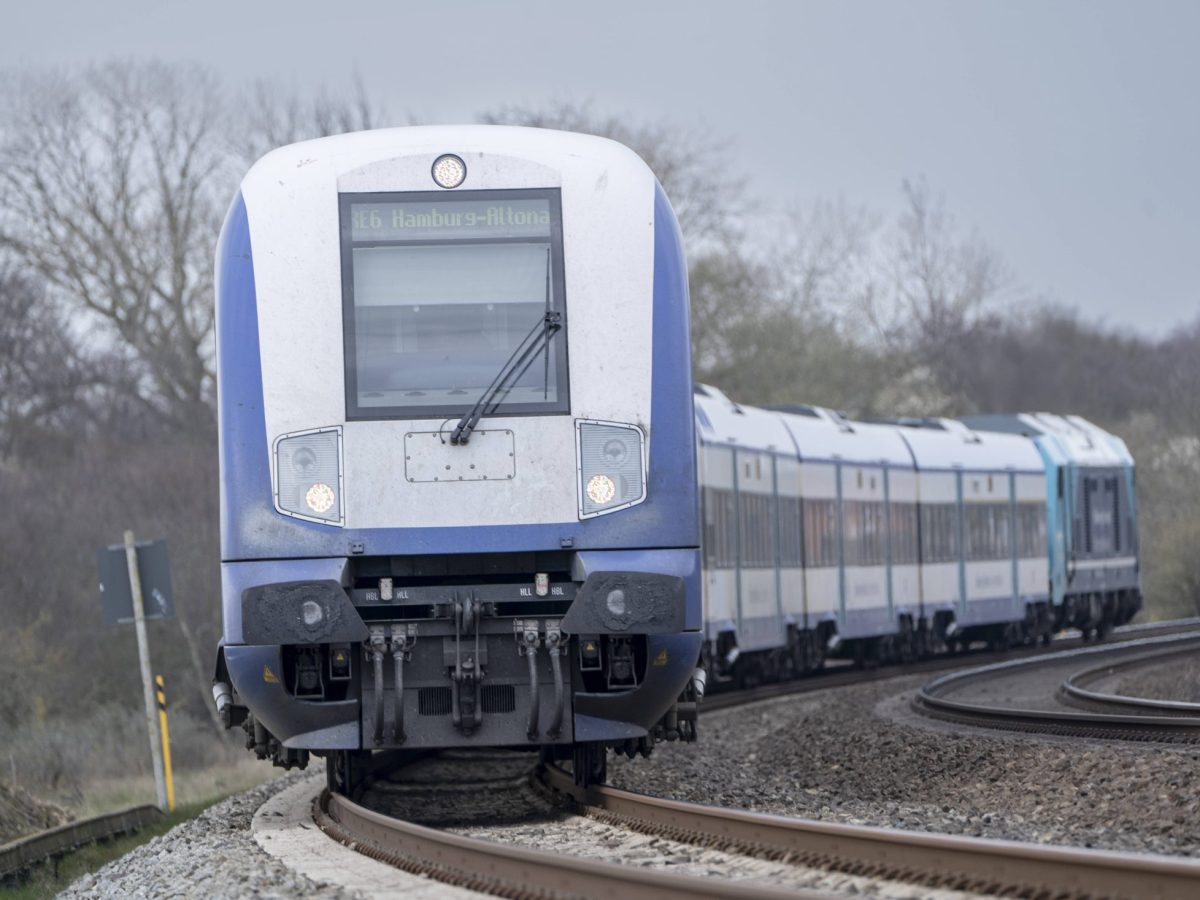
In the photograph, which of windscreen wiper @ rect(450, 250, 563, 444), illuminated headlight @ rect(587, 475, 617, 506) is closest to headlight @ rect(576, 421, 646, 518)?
illuminated headlight @ rect(587, 475, 617, 506)

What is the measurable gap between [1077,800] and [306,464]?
4.37 m

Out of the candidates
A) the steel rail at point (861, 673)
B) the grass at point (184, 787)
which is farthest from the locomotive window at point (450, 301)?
the steel rail at point (861, 673)

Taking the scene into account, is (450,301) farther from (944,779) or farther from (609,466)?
(944,779)

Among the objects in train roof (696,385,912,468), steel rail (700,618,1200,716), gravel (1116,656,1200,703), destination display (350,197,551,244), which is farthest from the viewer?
steel rail (700,618,1200,716)

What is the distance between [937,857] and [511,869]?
4.85ft

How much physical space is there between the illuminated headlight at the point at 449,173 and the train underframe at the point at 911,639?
24.1 ft

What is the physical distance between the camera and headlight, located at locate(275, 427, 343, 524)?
30.7 ft

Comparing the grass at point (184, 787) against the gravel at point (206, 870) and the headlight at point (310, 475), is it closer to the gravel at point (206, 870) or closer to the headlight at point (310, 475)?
the gravel at point (206, 870)

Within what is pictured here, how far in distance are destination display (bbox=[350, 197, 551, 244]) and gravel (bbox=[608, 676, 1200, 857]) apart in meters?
3.14

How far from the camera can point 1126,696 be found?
18969 mm

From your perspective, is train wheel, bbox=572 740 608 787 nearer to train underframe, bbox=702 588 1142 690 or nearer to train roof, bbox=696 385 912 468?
train underframe, bbox=702 588 1142 690

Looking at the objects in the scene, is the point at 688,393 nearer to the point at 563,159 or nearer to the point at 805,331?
the point at 563,159

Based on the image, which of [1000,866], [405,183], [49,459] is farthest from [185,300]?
[1000,866]

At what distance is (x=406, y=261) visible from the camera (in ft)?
31.8
